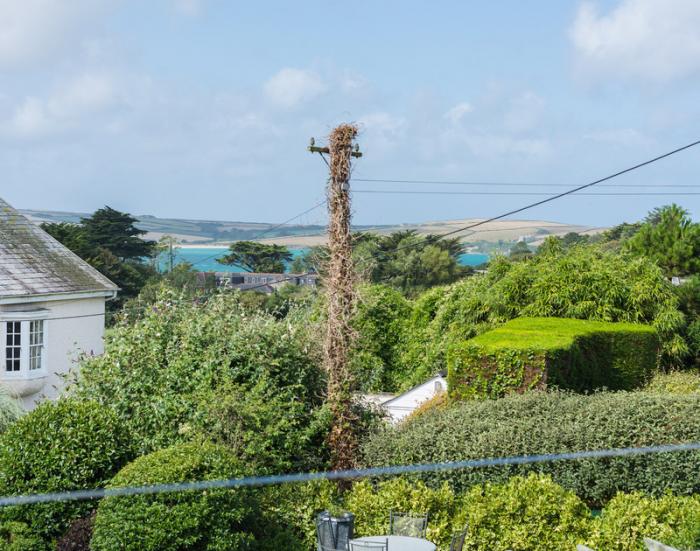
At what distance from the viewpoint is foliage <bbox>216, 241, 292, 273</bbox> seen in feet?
190

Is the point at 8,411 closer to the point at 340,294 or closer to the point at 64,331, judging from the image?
the point at 340,294

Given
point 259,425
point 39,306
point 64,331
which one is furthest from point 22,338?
point 259,425

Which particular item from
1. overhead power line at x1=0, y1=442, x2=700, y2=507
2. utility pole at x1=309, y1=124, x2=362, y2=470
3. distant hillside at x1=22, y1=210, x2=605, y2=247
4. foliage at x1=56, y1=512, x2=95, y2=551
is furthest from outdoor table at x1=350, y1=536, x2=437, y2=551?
distant hillside at x1=22, y1=210, x2=605, y2=247

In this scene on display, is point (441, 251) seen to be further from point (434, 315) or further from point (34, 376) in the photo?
point (34, 376)

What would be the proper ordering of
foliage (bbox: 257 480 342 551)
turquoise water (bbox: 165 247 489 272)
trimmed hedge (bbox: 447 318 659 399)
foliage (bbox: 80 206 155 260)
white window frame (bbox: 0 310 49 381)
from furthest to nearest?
turquoise water (bbox: 165 247 489 272), foliage (bbox: 80 206 155 260), white window frame (bbox: 0 310 49 381), trimmed hedge (bbox: 447 318 659 399), foliage (bbox: 257 480 342 551)

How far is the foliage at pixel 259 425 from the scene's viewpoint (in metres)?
10.3

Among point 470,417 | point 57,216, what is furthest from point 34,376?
point 57,216

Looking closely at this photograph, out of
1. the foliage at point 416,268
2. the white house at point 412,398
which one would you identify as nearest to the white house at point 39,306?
the white house at point 412,398

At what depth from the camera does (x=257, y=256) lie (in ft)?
192

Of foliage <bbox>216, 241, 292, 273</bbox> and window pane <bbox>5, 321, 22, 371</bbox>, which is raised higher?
foliage <bbox>216, 241, 292, 273</bbox>

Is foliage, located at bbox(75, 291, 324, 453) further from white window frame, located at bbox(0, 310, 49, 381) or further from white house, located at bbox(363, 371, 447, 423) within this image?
white window frame, located at bbox(0, 310, 49, 381)

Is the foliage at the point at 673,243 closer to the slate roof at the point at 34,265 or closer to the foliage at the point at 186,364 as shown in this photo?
the foliage at the point at 186,364

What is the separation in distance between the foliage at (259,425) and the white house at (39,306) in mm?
13019

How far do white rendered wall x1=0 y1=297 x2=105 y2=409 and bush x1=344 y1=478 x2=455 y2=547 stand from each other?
604 inches
